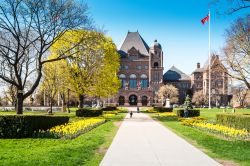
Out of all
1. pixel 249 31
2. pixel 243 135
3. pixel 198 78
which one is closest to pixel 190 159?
pixel 243 135

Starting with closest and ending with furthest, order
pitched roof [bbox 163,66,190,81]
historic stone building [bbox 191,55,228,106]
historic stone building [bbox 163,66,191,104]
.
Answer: historic stone building [bbox 191,55,228,106]
historic stone building [bbox 163,66,191,104]
pitched roof [bbox 163,66,190,81]

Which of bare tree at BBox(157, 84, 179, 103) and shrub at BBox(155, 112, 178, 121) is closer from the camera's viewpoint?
shrub at BBox(155, 112, 178, 121)

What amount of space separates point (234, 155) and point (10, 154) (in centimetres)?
802

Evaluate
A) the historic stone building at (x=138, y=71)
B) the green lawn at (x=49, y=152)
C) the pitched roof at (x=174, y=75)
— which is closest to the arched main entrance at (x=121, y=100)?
the historic stone building at (x=138, y=71)

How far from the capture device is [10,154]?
13422 mm

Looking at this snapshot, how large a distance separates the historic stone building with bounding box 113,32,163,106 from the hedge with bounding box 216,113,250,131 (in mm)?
85634

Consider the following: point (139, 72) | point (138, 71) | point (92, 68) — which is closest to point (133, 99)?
point (139, 72)

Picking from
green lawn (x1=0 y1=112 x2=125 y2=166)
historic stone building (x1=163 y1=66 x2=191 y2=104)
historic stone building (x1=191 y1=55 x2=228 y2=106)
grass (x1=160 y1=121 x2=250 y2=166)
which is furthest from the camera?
historic stone building (x1=163 y1=66 x2=191 y2=104)

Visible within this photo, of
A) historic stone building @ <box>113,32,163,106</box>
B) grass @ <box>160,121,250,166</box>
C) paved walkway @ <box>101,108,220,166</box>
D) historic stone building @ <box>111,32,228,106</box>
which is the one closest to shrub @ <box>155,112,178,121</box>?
grass @ <box>160,121,250,166</box>

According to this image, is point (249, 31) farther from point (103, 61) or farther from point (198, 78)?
point (198, 78)

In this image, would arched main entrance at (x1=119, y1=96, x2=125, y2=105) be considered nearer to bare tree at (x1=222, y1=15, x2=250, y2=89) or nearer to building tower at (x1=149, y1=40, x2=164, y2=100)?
building tower at (x1=149, y1=40, x2=164, y2=100)

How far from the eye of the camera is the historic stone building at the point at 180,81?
12988 centimetres

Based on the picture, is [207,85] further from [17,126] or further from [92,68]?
[17,126]

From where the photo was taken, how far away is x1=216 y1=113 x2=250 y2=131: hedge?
24.1 m
